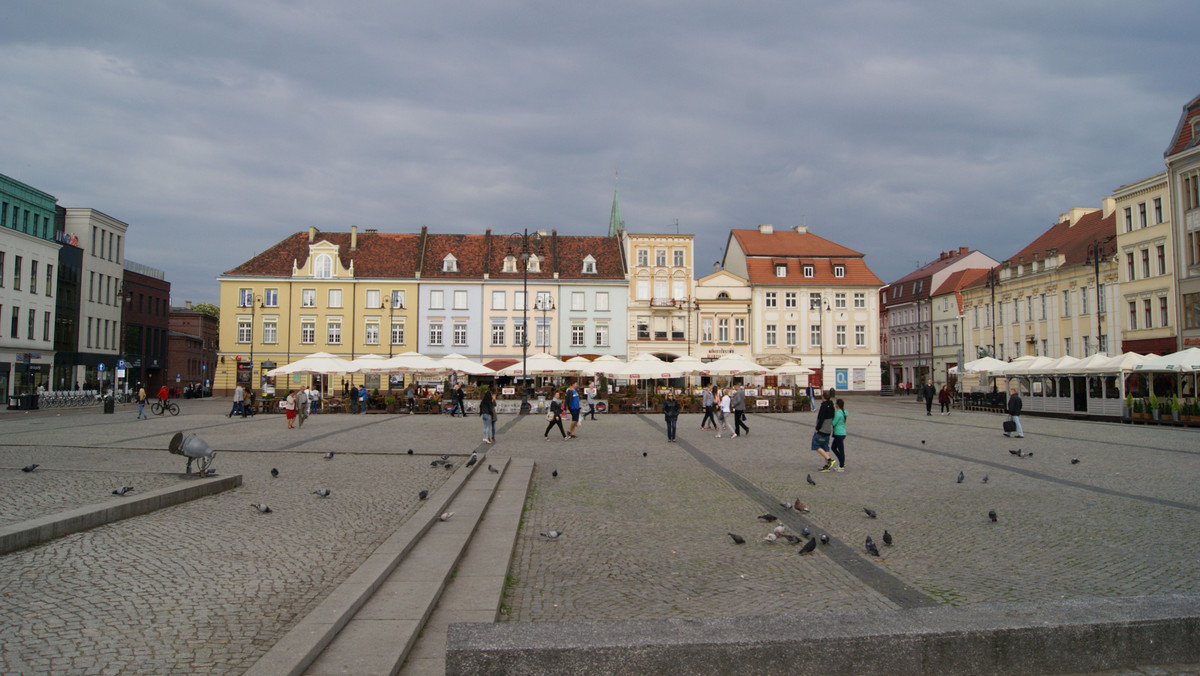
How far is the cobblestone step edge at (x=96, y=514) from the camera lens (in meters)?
7.56

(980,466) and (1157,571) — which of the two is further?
(980,466)

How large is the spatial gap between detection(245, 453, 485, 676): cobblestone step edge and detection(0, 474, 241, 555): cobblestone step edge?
3360mm

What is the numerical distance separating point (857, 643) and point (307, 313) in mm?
62952

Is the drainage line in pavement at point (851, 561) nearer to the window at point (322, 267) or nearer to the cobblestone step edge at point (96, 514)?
the cobblestone step edge at point (96, 514)

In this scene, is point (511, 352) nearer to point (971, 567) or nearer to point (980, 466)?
point (980, 466)

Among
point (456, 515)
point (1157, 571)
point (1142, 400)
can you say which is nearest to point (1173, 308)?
point (1142, 400)

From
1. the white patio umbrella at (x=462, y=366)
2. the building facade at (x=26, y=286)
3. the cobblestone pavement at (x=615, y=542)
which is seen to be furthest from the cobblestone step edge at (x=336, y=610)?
the building facade at (x=26, y=286)

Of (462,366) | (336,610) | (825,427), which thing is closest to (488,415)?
(825,427)

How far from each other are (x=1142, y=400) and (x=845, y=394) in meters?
33.5

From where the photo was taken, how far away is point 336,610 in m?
5.58

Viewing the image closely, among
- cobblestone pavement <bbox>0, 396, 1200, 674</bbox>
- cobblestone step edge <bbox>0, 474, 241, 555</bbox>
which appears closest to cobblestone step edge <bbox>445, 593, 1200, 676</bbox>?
cobblestone pavement <bbox>0, 396, 1200, 674</bbox>

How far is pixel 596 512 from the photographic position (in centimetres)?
1068

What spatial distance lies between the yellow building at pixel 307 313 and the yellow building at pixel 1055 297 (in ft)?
141

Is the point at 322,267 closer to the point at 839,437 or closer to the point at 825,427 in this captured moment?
the point at 825,427
